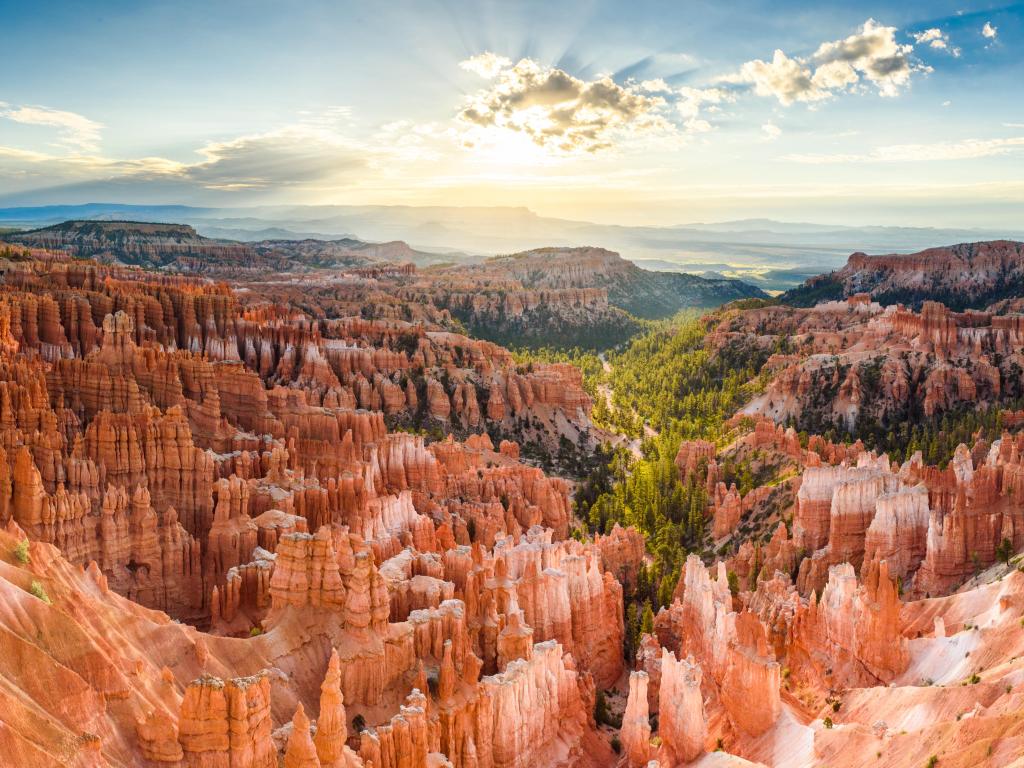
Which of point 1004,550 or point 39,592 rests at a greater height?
point 39,592

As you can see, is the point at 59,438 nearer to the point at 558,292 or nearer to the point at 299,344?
the point at 299,344

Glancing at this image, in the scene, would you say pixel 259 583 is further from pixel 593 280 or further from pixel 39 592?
pixel 593 280

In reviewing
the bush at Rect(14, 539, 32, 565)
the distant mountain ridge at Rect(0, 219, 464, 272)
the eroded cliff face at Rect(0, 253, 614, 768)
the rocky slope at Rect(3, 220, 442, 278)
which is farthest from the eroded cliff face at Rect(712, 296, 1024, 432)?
the distant mountain ridge at Rect(0, 219, 464, 272)

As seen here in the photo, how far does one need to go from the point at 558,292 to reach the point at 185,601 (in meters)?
124

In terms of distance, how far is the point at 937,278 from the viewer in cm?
14362

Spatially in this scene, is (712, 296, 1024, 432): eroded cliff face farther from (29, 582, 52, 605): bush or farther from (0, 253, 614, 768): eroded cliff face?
(29, 582, 52, 605): bush

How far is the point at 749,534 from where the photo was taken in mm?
44406

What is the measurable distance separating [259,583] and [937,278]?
476 ft

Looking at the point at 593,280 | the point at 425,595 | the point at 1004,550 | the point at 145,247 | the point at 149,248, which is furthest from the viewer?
the point at 593,280

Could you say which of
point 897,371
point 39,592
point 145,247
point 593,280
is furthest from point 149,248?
point 39,592

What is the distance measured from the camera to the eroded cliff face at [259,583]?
548 inches

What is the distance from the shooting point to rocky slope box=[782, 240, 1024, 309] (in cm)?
13212

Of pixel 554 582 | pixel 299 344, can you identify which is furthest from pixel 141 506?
pixel 299 344

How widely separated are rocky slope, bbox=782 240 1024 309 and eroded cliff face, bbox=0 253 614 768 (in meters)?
109
